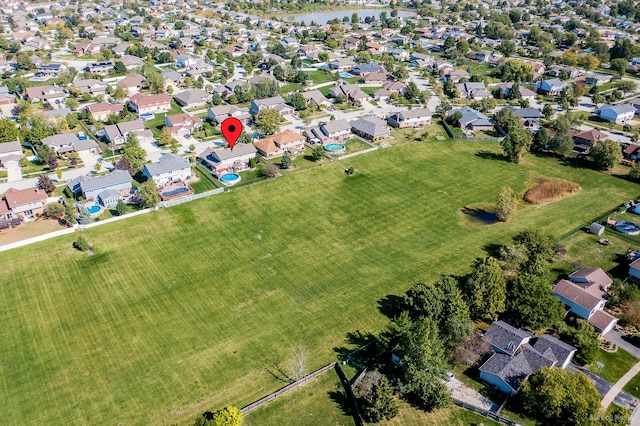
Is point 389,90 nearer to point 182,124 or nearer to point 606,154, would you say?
point 182,124

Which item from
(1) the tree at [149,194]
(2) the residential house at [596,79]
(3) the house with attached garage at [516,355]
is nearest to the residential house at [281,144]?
(1) the tree at [149,194]

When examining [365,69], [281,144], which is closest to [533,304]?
[281,144]

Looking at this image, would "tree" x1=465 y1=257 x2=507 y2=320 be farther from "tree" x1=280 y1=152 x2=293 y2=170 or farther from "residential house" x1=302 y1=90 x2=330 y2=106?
"residential house" x1=302 y1=90 x2=330 y2=106

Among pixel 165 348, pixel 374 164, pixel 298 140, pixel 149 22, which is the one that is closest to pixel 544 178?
pixel 374 164

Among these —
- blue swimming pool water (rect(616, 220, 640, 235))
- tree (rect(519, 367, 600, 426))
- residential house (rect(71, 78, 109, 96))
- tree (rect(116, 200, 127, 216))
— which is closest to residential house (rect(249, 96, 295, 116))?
residential house (rect(71, 78, 109, 96))

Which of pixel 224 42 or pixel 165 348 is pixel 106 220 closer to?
pixel 165 348

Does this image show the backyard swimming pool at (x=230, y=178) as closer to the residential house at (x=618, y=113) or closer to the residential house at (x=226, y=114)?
the residential house at (x=226, y=114)
